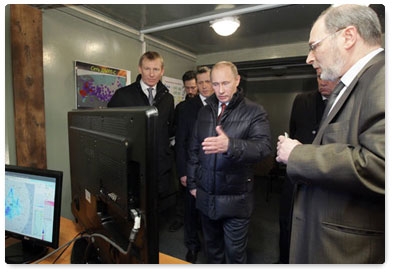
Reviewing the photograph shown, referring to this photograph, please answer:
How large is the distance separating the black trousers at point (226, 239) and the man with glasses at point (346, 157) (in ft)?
1.85

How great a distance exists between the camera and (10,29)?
4.81 feet

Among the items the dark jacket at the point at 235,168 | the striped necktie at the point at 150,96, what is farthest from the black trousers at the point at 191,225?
the striped necktie at the point at 150,96

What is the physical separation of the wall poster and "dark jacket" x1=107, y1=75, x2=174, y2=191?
0.26m

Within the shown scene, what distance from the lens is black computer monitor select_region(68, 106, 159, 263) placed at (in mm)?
509

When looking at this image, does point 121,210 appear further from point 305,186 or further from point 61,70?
point 61,70

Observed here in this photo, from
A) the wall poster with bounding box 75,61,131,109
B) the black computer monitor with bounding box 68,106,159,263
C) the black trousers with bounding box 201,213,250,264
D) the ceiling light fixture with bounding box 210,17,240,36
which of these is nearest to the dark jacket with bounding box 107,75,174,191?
the wall poster with bounding box 75,61,131,109

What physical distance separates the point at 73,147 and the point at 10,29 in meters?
1.15

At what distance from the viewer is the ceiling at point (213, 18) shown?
192 centimetres

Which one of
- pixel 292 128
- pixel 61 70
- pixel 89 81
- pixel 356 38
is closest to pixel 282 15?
pixel 292 128

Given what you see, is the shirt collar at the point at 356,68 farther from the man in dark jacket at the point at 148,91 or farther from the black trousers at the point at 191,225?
the black trousers at the point at 191,225

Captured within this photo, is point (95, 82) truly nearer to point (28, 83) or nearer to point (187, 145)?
point (28, 83)

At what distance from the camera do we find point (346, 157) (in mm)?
671

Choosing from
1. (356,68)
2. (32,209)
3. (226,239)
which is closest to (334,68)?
(356,68)

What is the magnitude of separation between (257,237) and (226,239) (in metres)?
1.14
